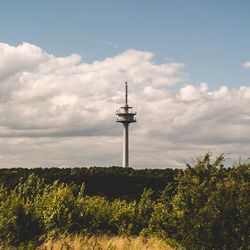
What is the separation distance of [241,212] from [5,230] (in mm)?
9009

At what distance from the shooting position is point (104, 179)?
50500 mm

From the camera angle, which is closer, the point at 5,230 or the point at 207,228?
the point at 207,228

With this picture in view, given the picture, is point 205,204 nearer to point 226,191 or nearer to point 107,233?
point 226,191

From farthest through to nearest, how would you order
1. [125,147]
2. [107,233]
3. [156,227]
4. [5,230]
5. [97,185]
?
1. [125,147]
2. [97,185]
3. [107,233]
4. [5,230]
5. [156,227]

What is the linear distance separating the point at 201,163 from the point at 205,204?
51.1 inches

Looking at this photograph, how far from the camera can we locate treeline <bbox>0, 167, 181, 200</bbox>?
4956cm

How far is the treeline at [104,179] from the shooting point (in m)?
49.6

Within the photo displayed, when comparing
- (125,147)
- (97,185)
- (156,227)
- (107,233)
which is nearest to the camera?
(156,227)

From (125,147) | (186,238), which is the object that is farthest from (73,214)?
(125,147)

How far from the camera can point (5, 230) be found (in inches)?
738

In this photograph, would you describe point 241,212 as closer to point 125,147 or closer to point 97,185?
point 97,185

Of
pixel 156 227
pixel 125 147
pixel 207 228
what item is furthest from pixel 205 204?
pixel 125 147

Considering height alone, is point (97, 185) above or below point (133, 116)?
below

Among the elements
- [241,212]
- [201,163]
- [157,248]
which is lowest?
[157,248]
